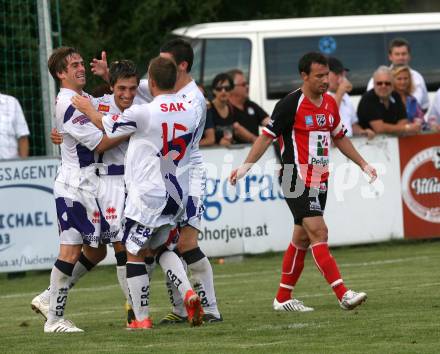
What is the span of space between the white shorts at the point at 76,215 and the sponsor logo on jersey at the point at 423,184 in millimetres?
8089

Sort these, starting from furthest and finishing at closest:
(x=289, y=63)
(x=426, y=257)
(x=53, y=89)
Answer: (x=289, y=63), (x=53, y=89), (x=426, y=257)

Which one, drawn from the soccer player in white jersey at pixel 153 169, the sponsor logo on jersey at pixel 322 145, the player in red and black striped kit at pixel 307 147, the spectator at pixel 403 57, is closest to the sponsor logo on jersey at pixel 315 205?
the player in red and black striped kit at pixel 307 147

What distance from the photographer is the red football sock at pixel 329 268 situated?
1134 cm

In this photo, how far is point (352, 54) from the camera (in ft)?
72.8

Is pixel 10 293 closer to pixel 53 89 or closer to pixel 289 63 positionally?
pixel 53 89

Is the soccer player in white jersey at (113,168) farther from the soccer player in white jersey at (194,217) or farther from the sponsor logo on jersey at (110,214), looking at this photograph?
the soccer player in white jersey at (194,217)

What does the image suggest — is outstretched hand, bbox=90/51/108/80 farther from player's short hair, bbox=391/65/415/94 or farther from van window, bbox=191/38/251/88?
van window, bbox=191/38/251/88

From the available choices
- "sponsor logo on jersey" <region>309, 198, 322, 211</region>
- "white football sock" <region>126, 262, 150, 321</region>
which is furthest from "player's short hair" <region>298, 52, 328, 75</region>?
"white football sock" <region>126, 262, 150, 321</region>

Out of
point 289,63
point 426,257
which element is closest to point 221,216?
point 426,257

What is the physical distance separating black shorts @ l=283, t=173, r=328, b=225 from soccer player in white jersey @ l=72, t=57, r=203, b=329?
1.45 metres

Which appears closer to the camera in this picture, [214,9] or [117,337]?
[117,337]

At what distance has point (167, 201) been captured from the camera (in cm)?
1039

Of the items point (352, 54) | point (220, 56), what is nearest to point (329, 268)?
point (220, 56)

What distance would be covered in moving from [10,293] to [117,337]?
17.3 ft
